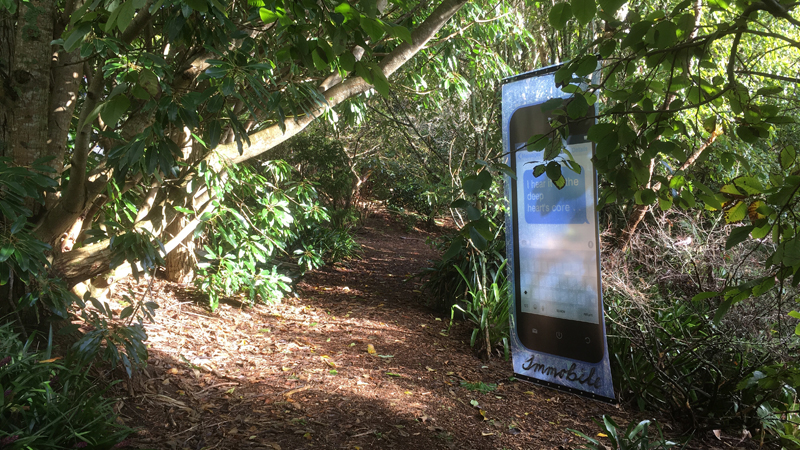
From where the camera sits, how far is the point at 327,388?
134 inches

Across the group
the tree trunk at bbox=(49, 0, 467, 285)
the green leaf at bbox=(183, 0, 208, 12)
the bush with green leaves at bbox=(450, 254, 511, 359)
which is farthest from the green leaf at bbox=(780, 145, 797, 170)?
the bush with green leaves at bbox=(450, 254, 511, 359)

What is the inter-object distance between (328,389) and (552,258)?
1.81m

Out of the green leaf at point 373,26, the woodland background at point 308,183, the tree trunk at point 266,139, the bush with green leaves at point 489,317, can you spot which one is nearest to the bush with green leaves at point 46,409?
the woodland background at point 308,183

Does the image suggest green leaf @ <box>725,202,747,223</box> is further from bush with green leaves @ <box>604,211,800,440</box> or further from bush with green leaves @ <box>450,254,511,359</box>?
bush with green leaves @ <box>450,254,511,359</box>

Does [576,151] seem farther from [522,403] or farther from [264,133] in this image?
[264,133]

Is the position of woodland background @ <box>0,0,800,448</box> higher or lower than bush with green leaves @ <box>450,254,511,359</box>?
higher

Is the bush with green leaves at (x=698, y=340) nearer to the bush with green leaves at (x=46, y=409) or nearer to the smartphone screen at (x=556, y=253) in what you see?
the smartphone screen at (x=556, y=253)

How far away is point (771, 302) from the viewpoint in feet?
10.3

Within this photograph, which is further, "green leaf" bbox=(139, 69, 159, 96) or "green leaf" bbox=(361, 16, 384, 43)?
"green leaf" bbox=(139, 69, 159, 96)

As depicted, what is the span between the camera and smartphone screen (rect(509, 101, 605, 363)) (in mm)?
3320

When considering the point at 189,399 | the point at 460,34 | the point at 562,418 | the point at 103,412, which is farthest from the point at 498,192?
the point at 103,412

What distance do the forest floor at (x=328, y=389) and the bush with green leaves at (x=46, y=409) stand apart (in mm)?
240

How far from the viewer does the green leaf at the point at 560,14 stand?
1240mm

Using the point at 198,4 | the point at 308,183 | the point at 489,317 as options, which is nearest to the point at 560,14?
the point at 198,4
